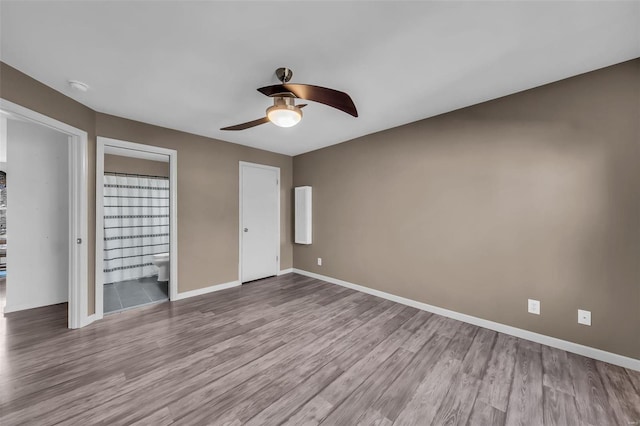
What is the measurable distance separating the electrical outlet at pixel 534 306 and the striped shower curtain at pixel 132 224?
5.61 meters

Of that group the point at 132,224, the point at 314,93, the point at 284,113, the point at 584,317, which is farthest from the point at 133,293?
the point at 584,317

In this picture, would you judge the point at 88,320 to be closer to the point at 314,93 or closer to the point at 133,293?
the point at 133,293

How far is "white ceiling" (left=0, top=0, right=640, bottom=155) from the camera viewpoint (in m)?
1.37

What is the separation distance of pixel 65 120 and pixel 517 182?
441 cm

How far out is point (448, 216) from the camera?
2781 millimetres

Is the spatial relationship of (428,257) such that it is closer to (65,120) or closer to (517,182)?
(517,182)

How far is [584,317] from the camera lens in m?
2.02

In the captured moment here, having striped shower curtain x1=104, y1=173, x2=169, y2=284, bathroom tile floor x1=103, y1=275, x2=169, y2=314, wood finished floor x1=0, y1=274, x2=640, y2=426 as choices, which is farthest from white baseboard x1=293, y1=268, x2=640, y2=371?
striped shower curtain x1=104, y1=173, x2=169, y2=284

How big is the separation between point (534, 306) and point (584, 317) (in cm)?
31

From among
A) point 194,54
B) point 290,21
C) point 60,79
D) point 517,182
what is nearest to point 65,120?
point 60,79

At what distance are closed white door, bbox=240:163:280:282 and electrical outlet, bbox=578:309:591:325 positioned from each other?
390 centimetres

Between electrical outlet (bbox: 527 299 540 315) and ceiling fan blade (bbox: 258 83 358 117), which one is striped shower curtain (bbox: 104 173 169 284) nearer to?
ceiling fan blade (bbox: 258 83 358 117)

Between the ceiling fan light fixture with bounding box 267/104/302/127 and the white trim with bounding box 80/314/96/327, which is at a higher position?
the ceiling fan light fixture with bounding box 267/104/302/127

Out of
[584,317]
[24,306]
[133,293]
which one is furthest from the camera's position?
[133,293]
